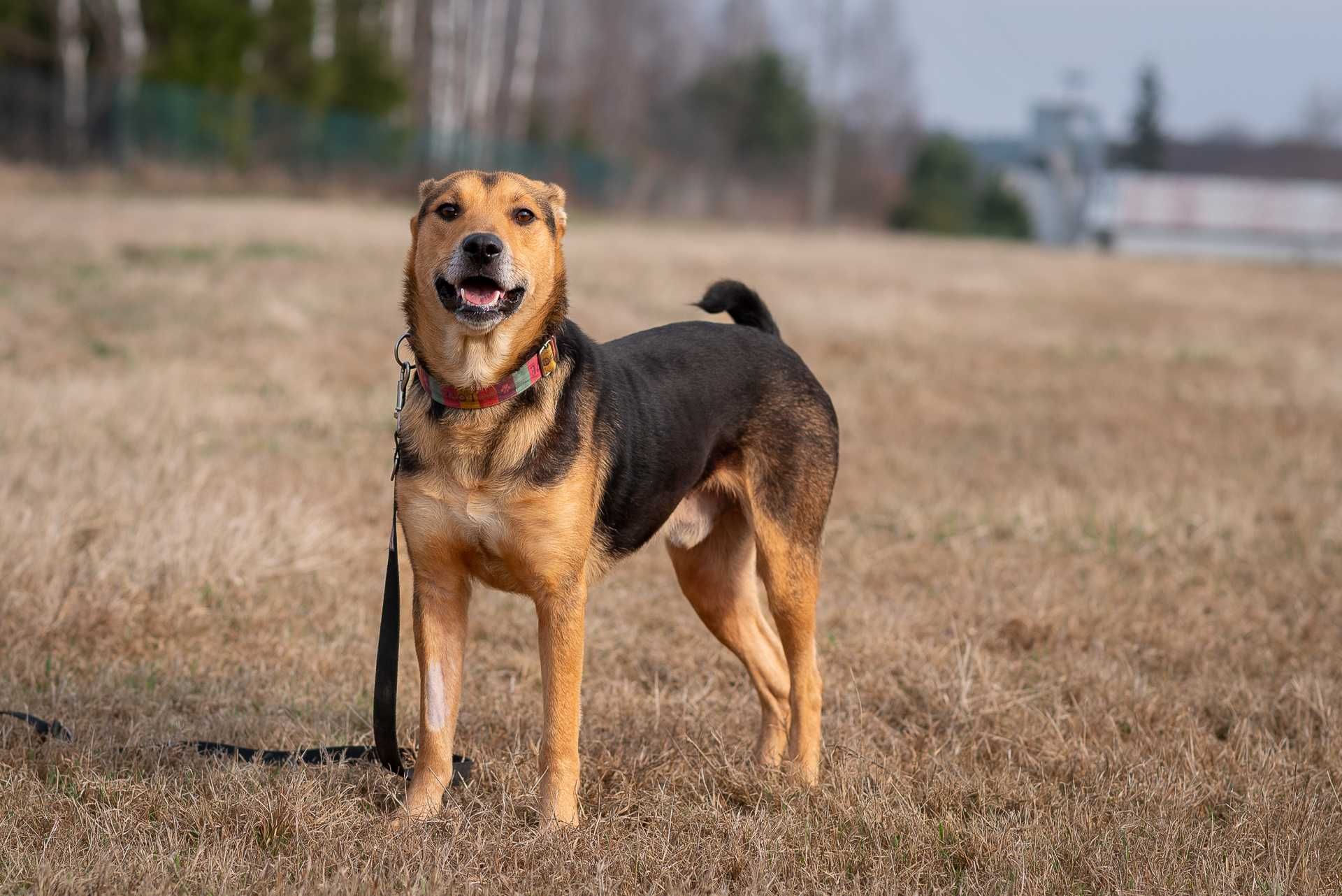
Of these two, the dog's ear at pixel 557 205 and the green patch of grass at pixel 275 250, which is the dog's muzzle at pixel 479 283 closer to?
the dog's ear at pixel 557 205

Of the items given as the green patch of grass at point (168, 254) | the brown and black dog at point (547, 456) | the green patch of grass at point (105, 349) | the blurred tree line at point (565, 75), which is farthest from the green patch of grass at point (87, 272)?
the blurred tree line at point (565, 75)

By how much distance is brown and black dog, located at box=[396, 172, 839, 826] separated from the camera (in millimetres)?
3516

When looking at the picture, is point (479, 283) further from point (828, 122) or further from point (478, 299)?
point (828, 122)

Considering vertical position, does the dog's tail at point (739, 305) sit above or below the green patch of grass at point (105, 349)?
above

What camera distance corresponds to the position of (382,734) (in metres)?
3.80

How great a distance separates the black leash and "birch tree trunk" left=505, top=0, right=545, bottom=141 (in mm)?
43834

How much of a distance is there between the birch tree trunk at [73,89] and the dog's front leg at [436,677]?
33359mm

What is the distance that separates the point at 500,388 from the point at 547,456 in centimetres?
24

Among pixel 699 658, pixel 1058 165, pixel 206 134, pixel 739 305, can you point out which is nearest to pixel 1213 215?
pixel 1058 165

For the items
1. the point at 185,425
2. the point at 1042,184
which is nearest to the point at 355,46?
the point at 185,425

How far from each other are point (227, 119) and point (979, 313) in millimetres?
25103

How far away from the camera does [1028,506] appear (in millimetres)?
7488

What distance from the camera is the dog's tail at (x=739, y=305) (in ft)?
15.0

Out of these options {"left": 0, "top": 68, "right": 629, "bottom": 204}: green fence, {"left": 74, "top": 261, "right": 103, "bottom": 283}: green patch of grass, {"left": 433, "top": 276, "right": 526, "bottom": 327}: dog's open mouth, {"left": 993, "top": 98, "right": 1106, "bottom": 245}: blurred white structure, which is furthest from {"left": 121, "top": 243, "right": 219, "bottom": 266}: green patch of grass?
{"left": 993, "top": 98, "right": 1106, "bottom": 245}: blurred white structure
